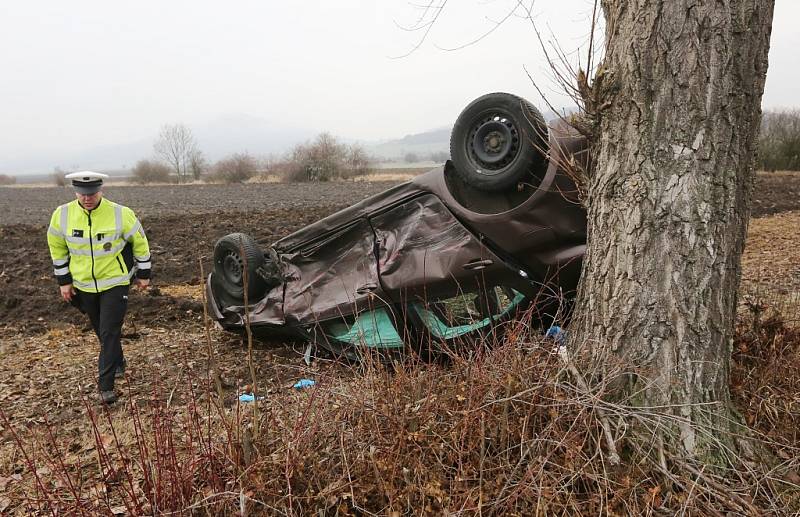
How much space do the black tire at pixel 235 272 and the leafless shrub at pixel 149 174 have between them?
46.4m

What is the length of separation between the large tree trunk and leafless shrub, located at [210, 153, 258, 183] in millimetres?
40809

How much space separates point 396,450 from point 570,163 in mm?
1962

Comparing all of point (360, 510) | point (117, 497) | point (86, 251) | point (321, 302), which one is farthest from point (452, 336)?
point (86, 251)

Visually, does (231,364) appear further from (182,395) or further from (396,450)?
(396,450)

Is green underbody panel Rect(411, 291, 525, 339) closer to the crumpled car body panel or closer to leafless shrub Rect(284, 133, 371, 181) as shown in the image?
the crumpled car body panel

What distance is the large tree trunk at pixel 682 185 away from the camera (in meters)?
2.79

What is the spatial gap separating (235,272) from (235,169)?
3869 cm

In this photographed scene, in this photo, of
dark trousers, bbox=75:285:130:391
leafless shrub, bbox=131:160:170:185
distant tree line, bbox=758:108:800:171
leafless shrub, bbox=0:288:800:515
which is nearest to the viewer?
leafless shrub, bbox=0:288:800:515

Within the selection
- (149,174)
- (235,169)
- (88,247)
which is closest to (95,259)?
(88,247)

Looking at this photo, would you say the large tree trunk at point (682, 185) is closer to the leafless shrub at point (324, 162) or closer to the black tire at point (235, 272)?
the black tire at point (235, 272)

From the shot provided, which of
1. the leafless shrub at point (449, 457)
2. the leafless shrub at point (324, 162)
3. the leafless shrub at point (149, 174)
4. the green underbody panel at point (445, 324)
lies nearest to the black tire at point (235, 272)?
the green underbody panel at point (445, 324)

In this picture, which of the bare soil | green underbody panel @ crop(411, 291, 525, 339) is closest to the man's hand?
the bare soil

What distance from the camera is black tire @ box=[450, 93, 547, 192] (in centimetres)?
381

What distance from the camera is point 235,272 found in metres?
5.54
